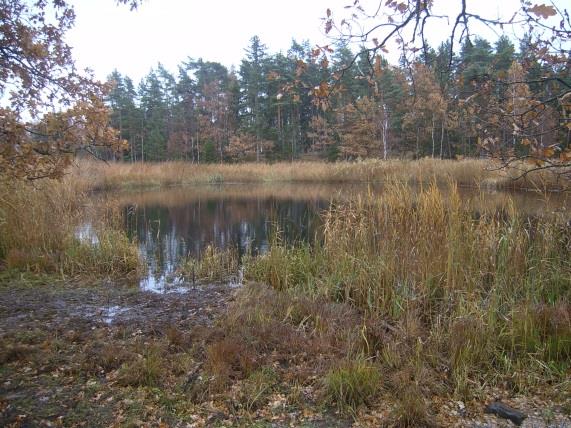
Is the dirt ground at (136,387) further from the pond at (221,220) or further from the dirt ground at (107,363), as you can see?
the pond at (221,220)

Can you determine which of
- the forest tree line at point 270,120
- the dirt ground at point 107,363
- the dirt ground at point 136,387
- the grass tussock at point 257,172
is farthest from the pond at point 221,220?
the forest tree line at point 270,120

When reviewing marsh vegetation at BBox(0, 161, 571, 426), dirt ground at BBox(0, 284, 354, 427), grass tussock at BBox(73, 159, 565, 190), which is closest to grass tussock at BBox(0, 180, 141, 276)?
marsh vegetation at BBox(0, 161, 571, 426)

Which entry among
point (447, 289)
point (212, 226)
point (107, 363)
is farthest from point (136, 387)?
point (212, 226)

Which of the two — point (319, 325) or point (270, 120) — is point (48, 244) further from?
point (270, 120)

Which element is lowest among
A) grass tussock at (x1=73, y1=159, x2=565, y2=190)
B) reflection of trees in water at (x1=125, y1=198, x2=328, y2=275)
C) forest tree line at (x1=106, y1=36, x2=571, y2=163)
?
reflection of trees in water at (x1=125, y1=198, x2=328, y2=275)

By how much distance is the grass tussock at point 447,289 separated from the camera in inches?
123

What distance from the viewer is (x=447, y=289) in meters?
4.02

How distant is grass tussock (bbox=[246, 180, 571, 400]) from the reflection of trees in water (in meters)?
1.95

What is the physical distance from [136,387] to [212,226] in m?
9.78

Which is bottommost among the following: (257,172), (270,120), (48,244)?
(48,244)

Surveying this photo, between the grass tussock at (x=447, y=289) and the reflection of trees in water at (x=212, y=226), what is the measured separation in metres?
1.95

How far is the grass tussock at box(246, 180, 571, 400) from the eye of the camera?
3129mm

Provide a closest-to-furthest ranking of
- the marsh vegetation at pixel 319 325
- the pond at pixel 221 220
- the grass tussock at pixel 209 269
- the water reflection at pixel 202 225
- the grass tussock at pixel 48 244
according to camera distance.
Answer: the marsh vegetation at pixel 319 325, the grass tussock at pixel 48 244, the grass tussock at pixel 209 269, the pond at pixel 221 220, the water reflection at pixel 202 225

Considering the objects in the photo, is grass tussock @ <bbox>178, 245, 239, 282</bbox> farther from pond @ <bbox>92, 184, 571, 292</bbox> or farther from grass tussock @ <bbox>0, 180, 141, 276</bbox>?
grass tussock @ <bbox>0, 180, 141, 276</bbox>
